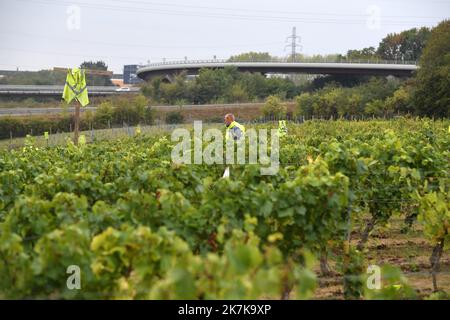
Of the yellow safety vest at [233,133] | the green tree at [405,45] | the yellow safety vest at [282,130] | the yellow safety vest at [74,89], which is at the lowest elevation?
the yellow safety vest at [282,130]

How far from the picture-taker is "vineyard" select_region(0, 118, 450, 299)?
173 inches

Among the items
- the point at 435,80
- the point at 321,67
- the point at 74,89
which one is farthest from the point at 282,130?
the point at 321,67

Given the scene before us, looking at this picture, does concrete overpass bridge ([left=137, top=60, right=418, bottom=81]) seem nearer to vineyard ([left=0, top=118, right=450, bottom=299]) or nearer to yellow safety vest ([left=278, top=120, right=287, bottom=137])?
yellow safety vest ([left=278, top=120, right=287, bottom=137])

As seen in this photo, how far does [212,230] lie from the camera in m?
6.19

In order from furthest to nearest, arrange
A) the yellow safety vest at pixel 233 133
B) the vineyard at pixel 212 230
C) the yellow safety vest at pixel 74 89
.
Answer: the yellow safety vest at pixel 74 89 < the yellow safety vest at pixel 233 133 < the vineyard at pixel 212 230

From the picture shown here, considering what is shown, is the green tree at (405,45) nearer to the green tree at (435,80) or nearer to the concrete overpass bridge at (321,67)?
the concrete overpass bridge at (321,67)

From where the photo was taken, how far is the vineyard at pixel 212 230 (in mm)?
4406

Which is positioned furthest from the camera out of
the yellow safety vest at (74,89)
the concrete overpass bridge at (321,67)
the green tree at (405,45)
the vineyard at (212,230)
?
the green tree at (405,45)

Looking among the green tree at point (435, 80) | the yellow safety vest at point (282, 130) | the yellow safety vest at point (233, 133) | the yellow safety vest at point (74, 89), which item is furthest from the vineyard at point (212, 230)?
the green tree at point (435, 80)

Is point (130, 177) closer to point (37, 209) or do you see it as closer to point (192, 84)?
point (37, 209)

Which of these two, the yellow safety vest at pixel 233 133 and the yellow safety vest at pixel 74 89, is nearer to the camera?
the yellow safety vest at pixel 233 133

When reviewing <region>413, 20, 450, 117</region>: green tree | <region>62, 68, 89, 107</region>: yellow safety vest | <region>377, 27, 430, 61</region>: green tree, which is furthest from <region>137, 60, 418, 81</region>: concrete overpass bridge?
<region>62, 68, 89, 107</region>: yellow safety vest

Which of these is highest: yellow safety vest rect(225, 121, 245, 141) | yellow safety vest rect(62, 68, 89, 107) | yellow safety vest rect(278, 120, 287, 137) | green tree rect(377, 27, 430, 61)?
green tree rect(377, 27, 430, 61)

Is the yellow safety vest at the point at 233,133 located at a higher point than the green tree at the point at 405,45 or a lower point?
lower
